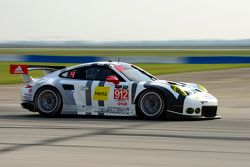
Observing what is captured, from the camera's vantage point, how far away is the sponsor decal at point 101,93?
11.4 m

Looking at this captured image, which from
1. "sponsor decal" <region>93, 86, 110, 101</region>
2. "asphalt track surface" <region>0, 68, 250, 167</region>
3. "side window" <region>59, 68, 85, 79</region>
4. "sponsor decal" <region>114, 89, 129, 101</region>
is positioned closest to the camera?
"asphalt track surface" <region>0, 68, 250, 167</region>

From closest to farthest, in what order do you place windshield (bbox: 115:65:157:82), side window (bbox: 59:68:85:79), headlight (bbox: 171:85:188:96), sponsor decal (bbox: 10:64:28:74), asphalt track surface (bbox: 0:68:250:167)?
asphalt track surface (bbox: 0:68:250:167) < headlight (bbox: 171:85:188:96) < windshield (bbox: 115:65:157:82) < side window (bbox: 59:68:85:79) < sponsor decal (bbox: 10:64:28:74)

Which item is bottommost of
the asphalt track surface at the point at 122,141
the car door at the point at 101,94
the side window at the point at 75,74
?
the asphalt track surface at the point at 122,141

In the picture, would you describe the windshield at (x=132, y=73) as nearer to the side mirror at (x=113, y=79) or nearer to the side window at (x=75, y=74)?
the side mirror at (x=113, y=79)

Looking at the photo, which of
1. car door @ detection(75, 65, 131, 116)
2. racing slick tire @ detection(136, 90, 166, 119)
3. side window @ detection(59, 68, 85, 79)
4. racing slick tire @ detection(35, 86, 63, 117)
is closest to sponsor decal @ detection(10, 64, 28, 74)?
racing slick tire @ detection(35, 86, 63, 117)

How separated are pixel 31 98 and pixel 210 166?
20.6 ft

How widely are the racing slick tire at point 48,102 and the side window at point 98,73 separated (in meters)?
0.71

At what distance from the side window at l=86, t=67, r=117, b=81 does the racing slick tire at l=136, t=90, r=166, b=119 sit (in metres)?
0.83

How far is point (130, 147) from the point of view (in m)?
7.73

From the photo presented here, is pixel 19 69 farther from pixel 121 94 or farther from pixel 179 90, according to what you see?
pixel 179 90

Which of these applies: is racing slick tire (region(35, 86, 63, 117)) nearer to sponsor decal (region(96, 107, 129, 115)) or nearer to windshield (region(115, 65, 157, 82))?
sponsor decal (region(96, 107, 129, 115))

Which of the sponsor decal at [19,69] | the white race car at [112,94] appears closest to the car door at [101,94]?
the white race car at [112,94]

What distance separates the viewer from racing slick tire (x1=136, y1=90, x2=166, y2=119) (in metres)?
11.1

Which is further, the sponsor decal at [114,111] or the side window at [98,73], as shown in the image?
the side window at [98,73]
